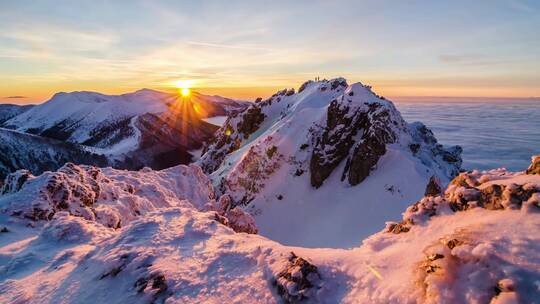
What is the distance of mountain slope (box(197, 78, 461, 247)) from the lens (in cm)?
3412

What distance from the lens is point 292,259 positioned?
8586mm

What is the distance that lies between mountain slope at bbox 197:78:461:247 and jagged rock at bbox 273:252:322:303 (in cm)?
2401

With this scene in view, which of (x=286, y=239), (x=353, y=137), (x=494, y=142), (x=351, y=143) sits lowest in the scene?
(x=494, y=142)

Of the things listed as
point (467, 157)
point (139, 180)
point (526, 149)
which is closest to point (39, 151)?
point (139, 180)

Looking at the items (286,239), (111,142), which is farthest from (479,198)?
(111,142)

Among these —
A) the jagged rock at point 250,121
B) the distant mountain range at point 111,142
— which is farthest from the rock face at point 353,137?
the distant mountain range at point 111,142

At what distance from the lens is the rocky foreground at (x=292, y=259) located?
5508 mm

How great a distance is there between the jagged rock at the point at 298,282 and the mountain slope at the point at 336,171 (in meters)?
24.0

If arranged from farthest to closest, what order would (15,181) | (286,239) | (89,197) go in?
(286,239) < (15,181) < (89,197)

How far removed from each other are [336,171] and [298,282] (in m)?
A: 35.1

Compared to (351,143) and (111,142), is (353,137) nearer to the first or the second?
(351,143)

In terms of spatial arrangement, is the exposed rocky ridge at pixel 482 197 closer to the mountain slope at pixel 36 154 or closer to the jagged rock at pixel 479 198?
the jagged rock at pixel 479 198

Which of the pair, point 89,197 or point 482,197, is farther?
point 89,197

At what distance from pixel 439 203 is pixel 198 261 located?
7.42m
